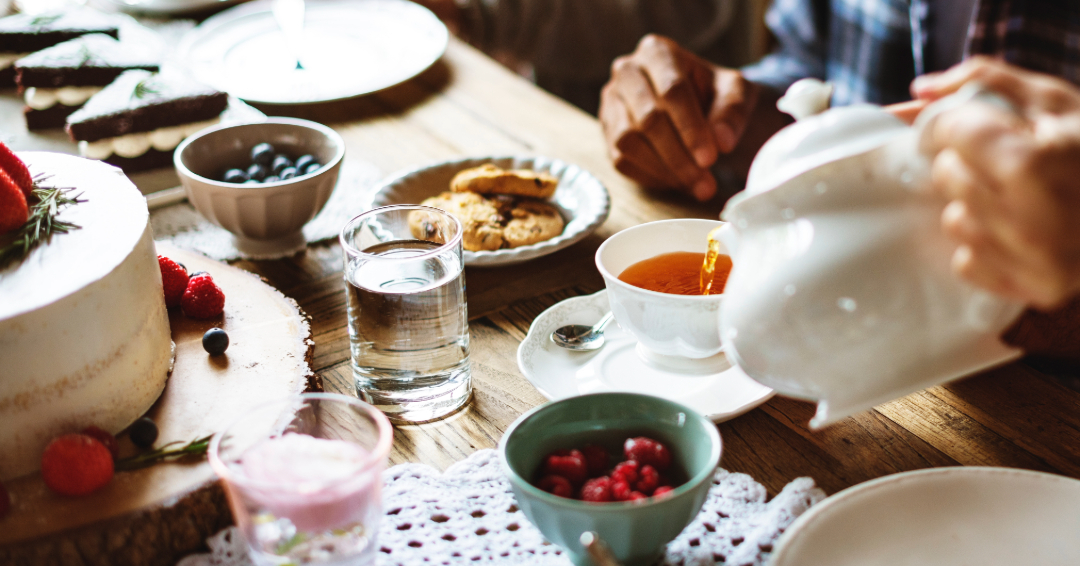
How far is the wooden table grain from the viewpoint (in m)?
0.83

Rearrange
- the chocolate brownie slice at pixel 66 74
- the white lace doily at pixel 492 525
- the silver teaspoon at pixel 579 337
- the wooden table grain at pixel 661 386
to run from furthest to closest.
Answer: the chocolate brownie slice at pixel 66 74 < the silver teaspoon at pixel 579 337 < the wooden table grain at pixel 661 386 < the white lace doily at pixel 492 525

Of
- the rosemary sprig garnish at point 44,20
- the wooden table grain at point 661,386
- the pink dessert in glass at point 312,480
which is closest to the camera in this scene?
the pink dessert in glass at point 312,480

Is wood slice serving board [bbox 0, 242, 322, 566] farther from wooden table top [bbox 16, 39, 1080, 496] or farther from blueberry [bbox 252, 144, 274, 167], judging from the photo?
blueberry [bbox 252, 144, 274, 167]

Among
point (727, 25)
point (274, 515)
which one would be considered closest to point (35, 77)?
point (274, 515)

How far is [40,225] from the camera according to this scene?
0.82 m

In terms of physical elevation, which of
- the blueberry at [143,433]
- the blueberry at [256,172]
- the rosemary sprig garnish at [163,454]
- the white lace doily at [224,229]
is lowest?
the white lace doily at [224,229]

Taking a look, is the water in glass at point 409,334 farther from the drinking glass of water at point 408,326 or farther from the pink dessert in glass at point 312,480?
the pink dessert in glass at point 312,480

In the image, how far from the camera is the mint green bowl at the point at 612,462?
627 mm

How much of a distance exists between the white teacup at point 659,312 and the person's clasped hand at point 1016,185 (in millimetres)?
375

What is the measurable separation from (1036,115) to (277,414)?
579 millimetres

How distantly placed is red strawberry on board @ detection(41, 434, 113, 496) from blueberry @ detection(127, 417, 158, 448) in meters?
0.04

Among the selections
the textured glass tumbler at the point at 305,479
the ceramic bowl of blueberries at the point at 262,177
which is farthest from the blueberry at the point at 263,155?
the textured glass tumbler at the point at 305,479

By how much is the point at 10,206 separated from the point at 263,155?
0.51 meters

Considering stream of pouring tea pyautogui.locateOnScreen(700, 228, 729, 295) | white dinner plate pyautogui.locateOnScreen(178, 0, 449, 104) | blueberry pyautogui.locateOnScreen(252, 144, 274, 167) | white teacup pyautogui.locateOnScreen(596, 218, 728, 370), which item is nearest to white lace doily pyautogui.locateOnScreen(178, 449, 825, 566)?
white teacup pyautogui.locateOnScreen(596, 218, 728, 370)
